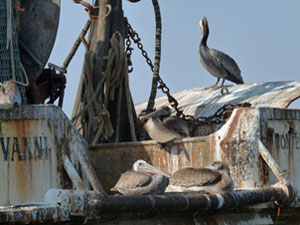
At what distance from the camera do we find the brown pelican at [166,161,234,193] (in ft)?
29.5

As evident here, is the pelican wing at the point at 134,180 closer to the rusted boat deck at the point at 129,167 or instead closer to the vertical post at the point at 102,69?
the rusted boat deck at the point at 129,167

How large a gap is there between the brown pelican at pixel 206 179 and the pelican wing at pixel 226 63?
682cm

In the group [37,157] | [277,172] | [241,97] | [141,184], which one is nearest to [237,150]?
[277,172]

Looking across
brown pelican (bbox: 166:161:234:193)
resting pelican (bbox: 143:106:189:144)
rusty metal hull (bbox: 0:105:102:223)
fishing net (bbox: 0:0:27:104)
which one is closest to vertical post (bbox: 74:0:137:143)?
resting pelican (bbox: 143:106:189:144)

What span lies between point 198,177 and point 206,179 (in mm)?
89

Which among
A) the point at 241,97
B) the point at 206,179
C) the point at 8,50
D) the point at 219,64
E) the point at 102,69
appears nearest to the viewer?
the point at 206,179

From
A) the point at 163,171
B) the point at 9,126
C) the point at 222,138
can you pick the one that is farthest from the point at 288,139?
the point at 9,126

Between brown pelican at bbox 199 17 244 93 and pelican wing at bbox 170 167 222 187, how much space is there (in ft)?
22.2

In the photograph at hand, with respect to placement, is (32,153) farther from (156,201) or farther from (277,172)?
(277,172)

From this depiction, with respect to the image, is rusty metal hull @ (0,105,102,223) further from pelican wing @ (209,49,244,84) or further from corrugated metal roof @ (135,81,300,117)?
pelican wing @ (209,49,244,84)

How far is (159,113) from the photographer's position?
10.6 metres

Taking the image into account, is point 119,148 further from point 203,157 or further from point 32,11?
point 32,11

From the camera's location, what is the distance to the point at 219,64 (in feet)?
51.9

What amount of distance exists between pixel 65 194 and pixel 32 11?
369 centimetres
